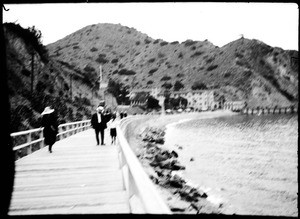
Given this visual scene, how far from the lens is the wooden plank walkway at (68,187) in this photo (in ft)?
11.2

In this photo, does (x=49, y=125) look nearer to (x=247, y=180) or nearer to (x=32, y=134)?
(x=32, y=134)

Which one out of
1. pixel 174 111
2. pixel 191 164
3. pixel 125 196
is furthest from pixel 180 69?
pixel 174 111

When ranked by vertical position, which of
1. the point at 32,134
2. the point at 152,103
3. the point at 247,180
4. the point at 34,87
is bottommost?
the point at 247,180

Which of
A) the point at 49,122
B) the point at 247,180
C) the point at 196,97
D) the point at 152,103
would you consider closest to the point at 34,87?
the point at 49,122

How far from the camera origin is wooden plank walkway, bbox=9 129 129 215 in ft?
11.2

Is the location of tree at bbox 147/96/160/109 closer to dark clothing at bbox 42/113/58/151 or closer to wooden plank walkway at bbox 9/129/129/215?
dark clothing at bbox 42/113/58/151

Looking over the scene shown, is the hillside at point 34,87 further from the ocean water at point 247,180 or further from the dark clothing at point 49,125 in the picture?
the ocean water at point 247,180

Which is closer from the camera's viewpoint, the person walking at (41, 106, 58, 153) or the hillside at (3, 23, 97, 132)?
the person walking at (41, 106, 58, 153)

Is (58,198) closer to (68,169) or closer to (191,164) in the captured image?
(68,169)

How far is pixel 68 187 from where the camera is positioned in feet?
14.4

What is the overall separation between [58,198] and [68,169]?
1.98 meters

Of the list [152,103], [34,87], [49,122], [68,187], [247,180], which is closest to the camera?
[68,187]

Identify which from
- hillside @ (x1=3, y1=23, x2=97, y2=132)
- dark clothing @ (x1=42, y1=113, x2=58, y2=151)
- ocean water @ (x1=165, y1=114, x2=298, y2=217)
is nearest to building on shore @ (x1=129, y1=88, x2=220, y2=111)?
ocean water @ (x1=165, y1=114, x2=298, y2=217)

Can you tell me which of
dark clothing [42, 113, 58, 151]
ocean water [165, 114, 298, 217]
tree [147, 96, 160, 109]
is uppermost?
tree [147, 96, 160, 109]
